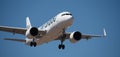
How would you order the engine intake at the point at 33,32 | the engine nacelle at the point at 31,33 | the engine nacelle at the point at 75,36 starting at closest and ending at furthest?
the engine nacelle at the point at 31,33 < the engine intake at the point at 33,32 < the engine nacelle at the point at 75,36

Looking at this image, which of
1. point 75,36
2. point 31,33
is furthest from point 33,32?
point 75,36

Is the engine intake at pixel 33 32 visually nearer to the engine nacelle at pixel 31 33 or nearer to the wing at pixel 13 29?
the engine nacelle at pixel 31 33

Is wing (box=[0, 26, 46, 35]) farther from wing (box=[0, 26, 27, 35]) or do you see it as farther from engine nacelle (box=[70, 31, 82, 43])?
engine nacelle (box=[70, 31, 82, 43])

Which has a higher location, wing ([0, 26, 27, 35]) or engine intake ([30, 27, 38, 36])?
wing ([0, 26, 27, 35])

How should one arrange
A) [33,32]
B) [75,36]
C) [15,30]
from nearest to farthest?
[33,32]
[15,30]
[75,36]

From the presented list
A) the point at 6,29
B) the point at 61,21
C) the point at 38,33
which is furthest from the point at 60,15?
the point at 6,29

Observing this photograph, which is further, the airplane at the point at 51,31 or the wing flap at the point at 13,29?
the wing flap at the point at 13,29

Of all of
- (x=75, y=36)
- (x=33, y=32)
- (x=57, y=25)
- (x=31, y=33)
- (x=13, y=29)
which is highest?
(x=57, y=25)

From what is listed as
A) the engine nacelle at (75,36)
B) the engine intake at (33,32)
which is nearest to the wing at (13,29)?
the engine intake at (33,32)

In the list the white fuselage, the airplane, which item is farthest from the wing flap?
the white fuselage

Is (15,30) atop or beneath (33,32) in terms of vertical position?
atop

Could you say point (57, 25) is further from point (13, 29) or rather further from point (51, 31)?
point (13, 29)

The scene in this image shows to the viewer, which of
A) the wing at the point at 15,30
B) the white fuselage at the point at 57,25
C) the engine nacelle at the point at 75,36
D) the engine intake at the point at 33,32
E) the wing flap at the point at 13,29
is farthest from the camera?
the engine nacelle at the point at 75,36

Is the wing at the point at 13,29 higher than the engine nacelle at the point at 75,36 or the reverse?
higher
